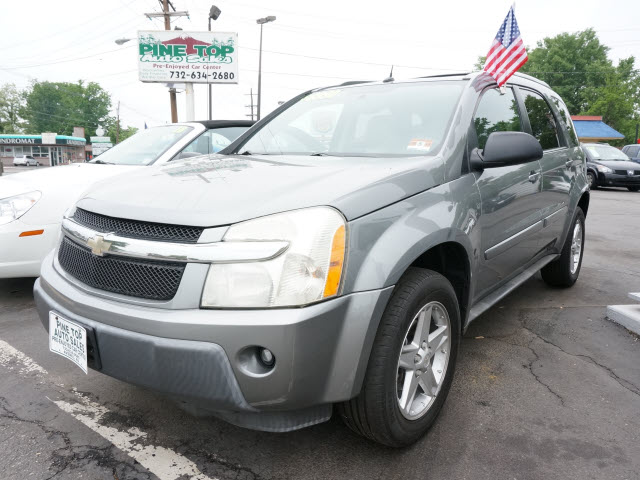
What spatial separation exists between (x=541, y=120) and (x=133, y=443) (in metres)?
3.45

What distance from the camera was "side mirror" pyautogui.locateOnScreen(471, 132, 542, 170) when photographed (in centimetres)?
Result: 241

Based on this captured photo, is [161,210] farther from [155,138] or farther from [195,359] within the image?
[155,138]

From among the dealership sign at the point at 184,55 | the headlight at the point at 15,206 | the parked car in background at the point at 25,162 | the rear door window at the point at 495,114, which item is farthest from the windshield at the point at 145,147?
the parked car in background at the point at 25,162

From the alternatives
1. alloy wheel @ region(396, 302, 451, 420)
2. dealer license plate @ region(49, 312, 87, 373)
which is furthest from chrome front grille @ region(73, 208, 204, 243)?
alloy wheel @ region(396, 302, 451, 420)

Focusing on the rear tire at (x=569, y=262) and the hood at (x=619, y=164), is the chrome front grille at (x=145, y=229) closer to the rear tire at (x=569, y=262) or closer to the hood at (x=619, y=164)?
the rear tire at (x=569, y=262)

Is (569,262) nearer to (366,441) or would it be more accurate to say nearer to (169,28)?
(366,441)

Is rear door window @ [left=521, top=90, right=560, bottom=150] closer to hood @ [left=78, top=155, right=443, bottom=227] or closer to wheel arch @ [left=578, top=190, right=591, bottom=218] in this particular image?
wheel arch @ [left=578, top=190, right=591, bottom=218]

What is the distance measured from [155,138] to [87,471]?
13.2 feet

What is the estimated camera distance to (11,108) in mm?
86000

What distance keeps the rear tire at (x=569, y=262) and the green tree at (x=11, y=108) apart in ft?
326

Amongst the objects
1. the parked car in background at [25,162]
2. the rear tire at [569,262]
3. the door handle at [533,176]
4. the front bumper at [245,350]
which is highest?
the door handle at [533,176]

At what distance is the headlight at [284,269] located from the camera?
1605 millimetres

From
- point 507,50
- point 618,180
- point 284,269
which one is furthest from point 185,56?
point 284,269

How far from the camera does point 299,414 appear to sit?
1.72 m
